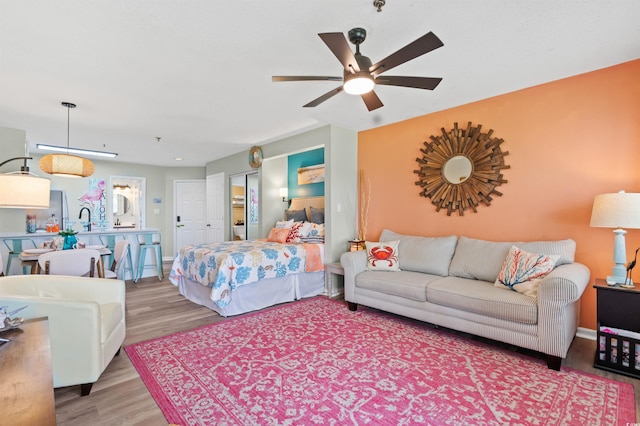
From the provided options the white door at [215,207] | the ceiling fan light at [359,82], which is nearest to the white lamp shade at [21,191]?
the ceiling fan light at [359,82]

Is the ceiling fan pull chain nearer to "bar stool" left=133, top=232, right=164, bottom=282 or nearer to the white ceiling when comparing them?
the white ceiling

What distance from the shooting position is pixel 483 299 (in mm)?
2605

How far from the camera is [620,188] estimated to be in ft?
8.75

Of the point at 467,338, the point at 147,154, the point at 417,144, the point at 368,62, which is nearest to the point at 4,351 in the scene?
the point at 368,62

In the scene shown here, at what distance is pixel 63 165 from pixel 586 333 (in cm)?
582

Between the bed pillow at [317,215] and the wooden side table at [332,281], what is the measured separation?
0.86m

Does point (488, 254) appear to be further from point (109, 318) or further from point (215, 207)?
point (215, 207)

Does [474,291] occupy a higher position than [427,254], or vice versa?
[427,254]

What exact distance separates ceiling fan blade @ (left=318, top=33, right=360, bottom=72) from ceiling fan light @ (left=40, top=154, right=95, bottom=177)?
3462 mm

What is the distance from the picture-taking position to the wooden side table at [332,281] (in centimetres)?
425

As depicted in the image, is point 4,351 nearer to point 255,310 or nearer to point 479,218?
point 255,310

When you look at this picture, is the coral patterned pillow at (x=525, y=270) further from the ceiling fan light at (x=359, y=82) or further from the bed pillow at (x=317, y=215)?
the bed pillow at (x=317, y=215)

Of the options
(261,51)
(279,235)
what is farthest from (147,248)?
(261,51)

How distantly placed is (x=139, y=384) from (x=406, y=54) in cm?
286
